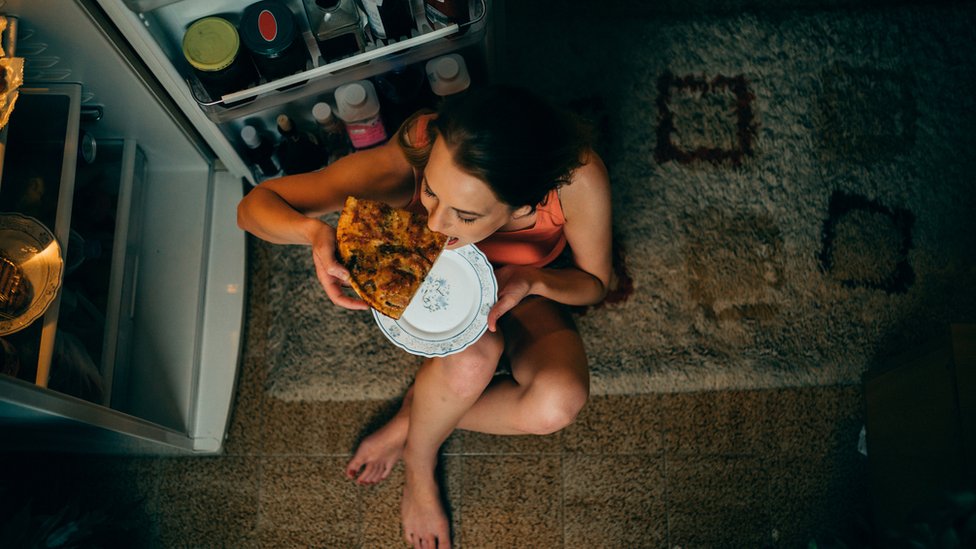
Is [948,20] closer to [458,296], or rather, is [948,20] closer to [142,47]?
[458,296]

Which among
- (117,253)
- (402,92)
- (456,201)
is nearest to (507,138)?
(456,201)

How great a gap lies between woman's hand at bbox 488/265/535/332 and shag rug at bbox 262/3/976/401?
0.45 metres

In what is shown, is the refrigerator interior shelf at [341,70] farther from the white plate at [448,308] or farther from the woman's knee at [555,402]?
the woman's knee at [555,402]

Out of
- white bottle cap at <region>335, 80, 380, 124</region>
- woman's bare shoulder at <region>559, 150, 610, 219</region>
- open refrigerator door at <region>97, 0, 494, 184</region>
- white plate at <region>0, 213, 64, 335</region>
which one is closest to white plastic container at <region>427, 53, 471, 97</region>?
open refrigerator door at <region>97, 0, 494, 184</region>

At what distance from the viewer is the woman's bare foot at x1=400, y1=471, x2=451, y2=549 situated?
162cm

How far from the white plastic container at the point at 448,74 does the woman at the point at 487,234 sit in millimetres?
200

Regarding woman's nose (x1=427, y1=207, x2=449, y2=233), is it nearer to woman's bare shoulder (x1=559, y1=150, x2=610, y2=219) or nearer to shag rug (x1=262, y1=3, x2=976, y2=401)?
woman's bare shoulder (x1=559, y1=150, x2=610, y2=219)

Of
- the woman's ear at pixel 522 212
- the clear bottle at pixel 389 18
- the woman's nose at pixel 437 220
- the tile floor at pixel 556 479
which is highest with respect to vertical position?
the clear bottle at pixel 389 18

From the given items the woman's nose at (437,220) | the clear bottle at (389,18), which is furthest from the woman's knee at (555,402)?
the clear bottle at (389,18)

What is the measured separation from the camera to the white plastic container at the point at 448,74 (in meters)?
1.39

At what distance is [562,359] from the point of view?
1429 millimetres

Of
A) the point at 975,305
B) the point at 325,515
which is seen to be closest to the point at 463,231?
the point at 325,515

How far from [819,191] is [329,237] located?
136 cm

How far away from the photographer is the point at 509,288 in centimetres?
131
